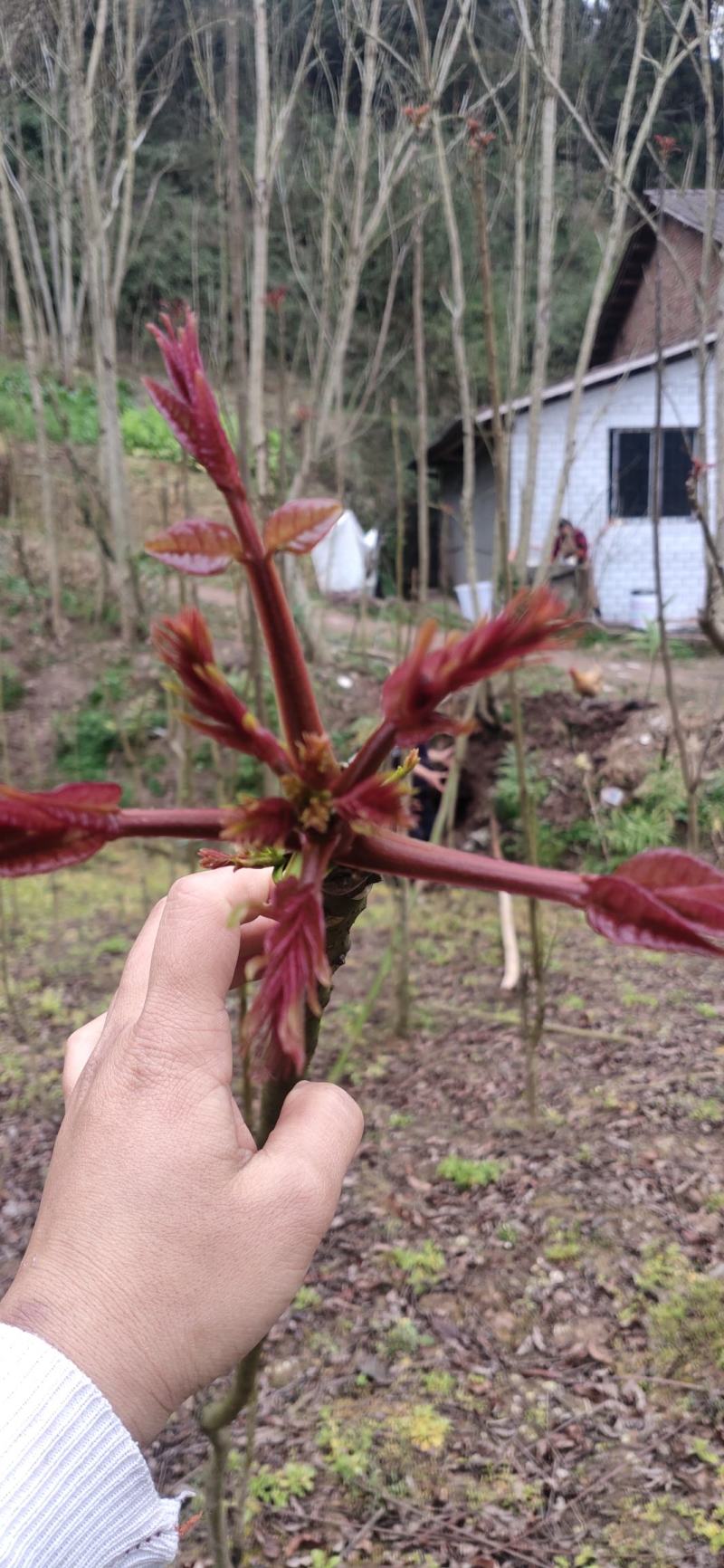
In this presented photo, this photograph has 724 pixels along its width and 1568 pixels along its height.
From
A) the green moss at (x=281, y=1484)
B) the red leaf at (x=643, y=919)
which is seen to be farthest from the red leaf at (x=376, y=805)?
the green moss at (x=281, y=1484)

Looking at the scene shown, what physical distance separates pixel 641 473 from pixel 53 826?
499 inches

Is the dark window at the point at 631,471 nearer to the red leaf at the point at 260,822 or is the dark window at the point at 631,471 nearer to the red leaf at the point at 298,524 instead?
the red leaf at the point at 298,524

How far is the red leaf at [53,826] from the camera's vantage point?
668mm

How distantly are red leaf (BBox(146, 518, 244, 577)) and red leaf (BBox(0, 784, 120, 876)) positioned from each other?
18cm

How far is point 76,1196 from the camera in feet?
2.65

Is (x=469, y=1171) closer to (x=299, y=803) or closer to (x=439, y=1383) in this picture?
(x=439, y=1383)

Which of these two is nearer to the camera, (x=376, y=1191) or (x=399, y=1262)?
(x=399, y=1262)

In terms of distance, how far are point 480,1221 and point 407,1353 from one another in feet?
1.88

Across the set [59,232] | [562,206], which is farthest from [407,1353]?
[59,232]

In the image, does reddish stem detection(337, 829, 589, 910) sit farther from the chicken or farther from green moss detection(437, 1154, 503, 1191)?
the chicken

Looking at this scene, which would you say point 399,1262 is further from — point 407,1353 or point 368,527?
point 368,527

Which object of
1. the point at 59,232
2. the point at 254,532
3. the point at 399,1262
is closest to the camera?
the point at 254,532

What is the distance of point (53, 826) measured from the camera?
0.69 metres

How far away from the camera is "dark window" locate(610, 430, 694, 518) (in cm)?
1201
